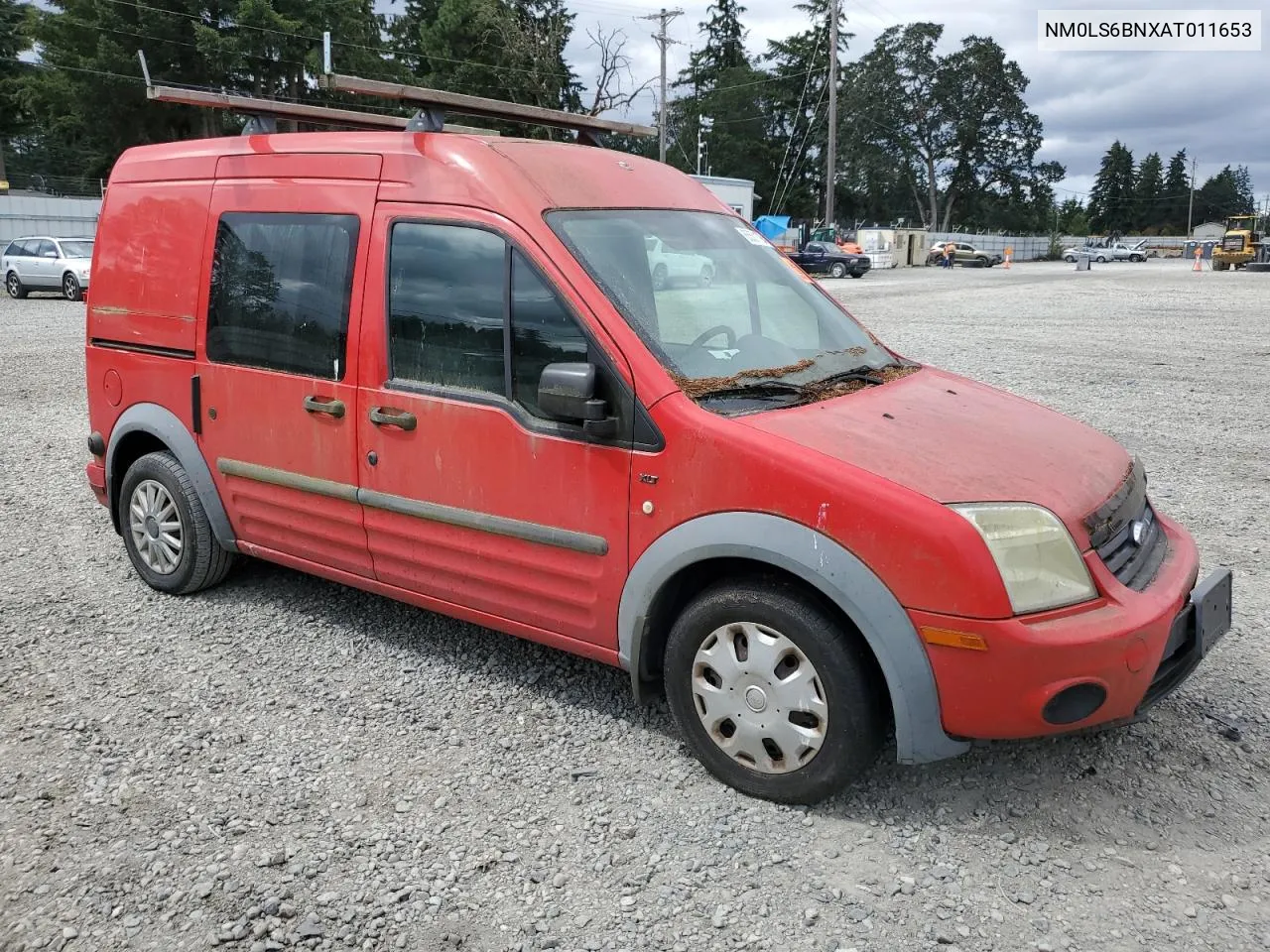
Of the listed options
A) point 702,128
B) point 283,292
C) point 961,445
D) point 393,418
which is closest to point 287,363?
point 283,292

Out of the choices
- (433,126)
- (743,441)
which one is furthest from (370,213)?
(743,441)

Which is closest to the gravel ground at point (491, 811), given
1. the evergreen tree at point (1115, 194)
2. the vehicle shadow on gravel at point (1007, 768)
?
the vehicle shadow on gravel at point (1007, 768)

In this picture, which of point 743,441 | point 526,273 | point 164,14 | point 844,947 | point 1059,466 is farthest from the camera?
point 164,14

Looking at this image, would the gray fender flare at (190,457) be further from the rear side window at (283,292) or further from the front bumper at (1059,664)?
the front bumper at (1059,664)

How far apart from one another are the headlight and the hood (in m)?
0.04

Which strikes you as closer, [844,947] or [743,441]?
[844,947]

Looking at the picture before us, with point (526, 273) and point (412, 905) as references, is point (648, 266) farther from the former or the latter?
point (412, 905)

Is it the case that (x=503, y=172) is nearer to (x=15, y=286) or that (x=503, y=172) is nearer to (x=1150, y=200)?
(x=15, y=286)

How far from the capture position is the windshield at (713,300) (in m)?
3.39

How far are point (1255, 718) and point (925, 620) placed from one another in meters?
1.76

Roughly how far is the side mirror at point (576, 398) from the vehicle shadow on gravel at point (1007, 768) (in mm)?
1193

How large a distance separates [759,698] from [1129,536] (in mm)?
1307

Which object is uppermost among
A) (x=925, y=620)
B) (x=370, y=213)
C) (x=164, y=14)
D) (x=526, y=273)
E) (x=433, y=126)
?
(x=164, y=14)

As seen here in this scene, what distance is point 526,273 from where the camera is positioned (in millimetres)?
3457
